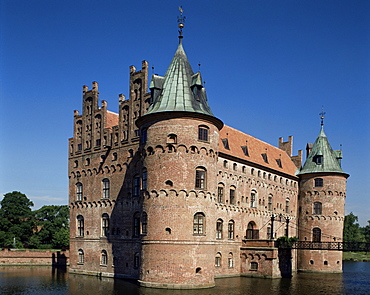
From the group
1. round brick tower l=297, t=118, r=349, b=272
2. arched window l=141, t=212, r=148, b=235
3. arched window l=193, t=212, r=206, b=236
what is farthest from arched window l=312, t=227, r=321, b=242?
arched window l=141, t=212, r=148, b=235

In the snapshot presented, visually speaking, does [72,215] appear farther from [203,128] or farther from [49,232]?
[49,232]

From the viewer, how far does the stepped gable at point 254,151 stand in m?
41.7

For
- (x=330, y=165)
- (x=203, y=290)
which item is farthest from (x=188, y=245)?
(x=330, y=165)

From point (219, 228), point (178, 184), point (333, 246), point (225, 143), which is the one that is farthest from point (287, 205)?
point (178, 184)

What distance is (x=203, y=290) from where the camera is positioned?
29.5 meters

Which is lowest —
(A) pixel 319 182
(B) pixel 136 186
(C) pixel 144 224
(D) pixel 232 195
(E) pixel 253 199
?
(C) pixel 144 224

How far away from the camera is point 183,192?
102 ft

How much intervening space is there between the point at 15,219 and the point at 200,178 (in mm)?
41139

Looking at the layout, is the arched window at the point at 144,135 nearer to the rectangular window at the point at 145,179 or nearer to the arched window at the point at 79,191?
the rectangular window at the point at 145,179

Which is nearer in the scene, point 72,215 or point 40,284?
point 40,284

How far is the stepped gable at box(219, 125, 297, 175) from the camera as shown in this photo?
1640 inches

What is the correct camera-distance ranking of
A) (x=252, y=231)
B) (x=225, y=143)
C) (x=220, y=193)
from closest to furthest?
(x=220, y=193) < (x=225, y=143) < (x=252, y=231)

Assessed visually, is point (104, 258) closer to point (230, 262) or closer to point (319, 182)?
point (230, 262)

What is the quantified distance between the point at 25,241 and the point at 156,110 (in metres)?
40.3
